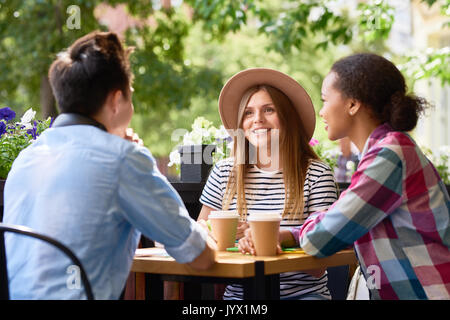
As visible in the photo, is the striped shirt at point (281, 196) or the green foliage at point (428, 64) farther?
the green foliage at point (428, 64)

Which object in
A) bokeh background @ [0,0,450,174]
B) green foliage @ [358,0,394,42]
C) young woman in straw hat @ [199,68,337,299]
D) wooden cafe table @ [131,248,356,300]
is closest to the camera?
wooden cafe table @ [131,248,356,300]

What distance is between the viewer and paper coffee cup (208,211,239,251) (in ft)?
8.48

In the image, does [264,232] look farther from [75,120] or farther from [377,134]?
[75,120]

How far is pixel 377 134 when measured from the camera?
95.6 inches

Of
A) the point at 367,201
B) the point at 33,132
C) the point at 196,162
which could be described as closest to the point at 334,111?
the point at 367,201

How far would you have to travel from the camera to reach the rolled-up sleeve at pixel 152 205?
1.92 metres

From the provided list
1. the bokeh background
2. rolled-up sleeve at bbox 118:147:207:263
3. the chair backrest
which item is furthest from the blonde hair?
the bokeh background

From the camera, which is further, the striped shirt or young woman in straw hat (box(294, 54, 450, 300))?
the striped shirt

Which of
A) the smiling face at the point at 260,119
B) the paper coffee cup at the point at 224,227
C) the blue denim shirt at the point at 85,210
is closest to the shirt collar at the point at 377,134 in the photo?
the paper coffee cup at the point at 224,227

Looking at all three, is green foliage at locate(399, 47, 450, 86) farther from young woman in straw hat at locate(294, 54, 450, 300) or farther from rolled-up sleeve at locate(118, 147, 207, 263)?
rolled-up sleeve at locate(118, 147, 207, 263)

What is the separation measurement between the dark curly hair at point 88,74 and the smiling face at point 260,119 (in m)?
1.35

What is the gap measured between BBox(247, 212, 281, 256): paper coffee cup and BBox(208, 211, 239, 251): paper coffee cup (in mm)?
202

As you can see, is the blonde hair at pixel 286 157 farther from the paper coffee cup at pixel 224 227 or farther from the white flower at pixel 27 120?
the white flower at pixel 27 120

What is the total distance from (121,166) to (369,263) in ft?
3.34
